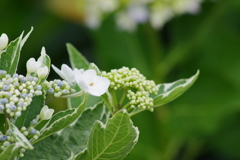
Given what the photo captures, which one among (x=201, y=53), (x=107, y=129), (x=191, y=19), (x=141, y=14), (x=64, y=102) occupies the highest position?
(x=107, y=129)

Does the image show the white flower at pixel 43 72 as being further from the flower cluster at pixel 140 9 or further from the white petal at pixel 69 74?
the flower cluster at pixel 140 9

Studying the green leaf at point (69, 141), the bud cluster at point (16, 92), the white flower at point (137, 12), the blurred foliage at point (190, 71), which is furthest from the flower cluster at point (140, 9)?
the bud cluster at point (16, 92)

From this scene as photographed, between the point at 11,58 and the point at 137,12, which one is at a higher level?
the point at 11,58

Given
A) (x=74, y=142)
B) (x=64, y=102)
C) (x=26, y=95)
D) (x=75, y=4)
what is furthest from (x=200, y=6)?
(x=26, y=95)

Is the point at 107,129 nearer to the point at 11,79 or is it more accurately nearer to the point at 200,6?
the point at 11,79

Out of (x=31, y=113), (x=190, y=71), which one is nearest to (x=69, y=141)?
(x=31, y=113)

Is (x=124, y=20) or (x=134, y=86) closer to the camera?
(x=134, y=86)

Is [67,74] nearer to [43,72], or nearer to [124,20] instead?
[43,72]
